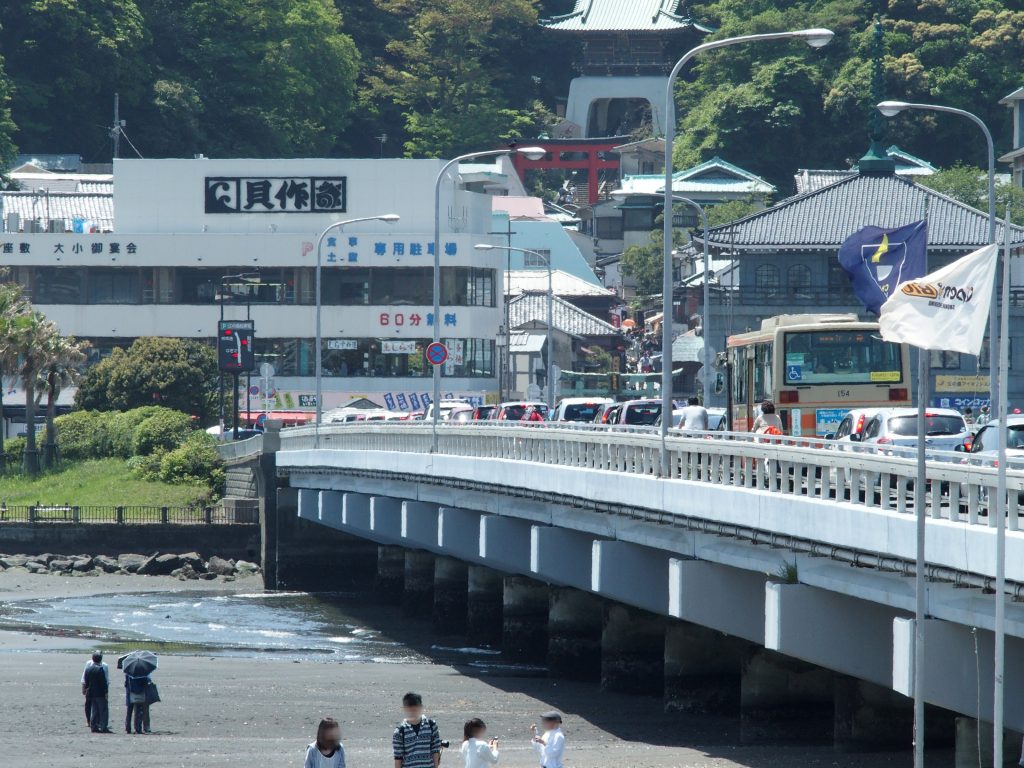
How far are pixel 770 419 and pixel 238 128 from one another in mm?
91103

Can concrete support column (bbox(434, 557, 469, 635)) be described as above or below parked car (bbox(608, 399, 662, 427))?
below

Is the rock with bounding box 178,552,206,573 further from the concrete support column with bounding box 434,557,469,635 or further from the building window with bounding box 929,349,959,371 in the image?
the building window with bounding box 929,349,959,371

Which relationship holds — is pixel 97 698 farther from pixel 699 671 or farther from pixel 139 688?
pixel 699 671

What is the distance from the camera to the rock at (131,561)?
61.8 meters

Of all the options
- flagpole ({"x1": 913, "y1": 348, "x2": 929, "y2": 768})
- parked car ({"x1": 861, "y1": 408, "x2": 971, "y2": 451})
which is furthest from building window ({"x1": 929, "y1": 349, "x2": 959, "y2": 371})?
flagpole ({"x1": 913, "y1": 348, "x2": 929, "y2": 768})

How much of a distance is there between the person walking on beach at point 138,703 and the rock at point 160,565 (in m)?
31.5

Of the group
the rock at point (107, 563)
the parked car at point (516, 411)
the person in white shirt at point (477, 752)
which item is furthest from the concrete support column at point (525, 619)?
the person in white shirt at point (477, 752)

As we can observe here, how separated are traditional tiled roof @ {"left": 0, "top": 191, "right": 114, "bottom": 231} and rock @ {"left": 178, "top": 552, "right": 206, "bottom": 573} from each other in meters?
37.0

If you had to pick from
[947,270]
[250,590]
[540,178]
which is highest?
[540,178]

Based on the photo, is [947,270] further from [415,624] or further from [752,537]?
[415,624]

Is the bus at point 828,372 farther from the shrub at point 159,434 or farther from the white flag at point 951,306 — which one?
the shrub at point 159,434

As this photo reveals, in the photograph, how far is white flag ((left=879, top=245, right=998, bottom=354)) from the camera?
1672 centimetres

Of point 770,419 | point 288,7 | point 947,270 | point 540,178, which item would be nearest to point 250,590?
point 770,419

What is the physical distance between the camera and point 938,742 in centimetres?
2692
